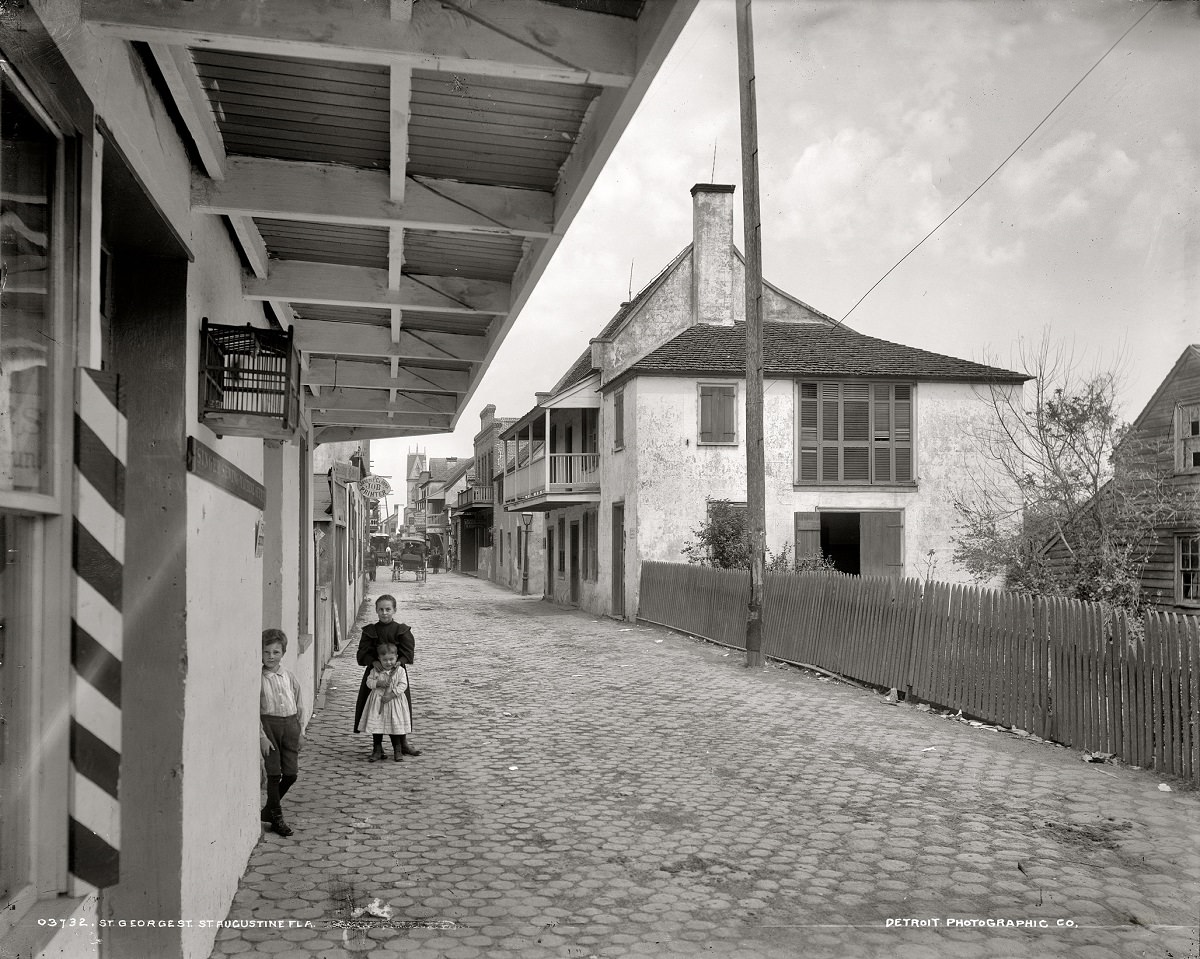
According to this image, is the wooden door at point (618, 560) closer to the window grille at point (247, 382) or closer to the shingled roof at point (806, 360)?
the shingled roof at point (806, 360)

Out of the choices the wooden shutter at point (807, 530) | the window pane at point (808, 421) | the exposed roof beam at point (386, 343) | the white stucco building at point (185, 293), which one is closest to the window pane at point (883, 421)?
the window pane at point (808, 421)

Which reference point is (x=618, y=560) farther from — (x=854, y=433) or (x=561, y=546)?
(x=561, y=546)

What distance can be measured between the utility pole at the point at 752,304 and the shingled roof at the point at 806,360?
7.76 m

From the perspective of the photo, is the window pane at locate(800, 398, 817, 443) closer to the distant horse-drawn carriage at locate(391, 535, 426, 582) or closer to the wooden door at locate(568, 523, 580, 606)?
the wooden door at locate(568, 523, 580, 606)

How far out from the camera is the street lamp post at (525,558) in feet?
116

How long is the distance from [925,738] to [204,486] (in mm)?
7226

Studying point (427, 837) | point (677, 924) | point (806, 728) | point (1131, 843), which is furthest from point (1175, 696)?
point (427, 837)

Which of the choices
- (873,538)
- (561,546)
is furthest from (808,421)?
(561,546)

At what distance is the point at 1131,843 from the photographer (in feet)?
19.4

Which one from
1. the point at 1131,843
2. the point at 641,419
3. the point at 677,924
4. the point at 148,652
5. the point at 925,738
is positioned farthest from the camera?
the point at 641,419

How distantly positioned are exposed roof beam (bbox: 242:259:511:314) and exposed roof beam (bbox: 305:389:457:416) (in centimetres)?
388

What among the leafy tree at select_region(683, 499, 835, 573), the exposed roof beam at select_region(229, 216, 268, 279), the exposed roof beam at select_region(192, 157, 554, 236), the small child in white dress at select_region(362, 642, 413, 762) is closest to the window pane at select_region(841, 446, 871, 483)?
the leafy tree at select_region(683, 499, 835, 573)

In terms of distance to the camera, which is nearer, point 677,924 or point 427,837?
point 677,924

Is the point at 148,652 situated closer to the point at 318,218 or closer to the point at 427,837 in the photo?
the point at 318,218
